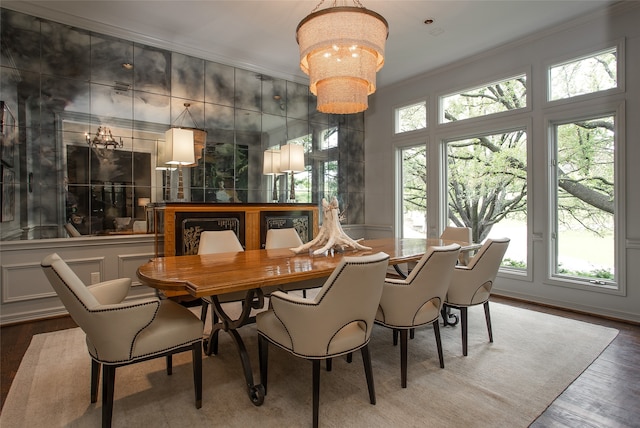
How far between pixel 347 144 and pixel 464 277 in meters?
3.87

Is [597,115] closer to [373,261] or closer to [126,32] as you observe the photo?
[373,261]

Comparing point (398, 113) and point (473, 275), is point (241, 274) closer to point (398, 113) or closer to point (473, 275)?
point (473, 275)

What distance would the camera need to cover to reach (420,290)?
2160 millimetres

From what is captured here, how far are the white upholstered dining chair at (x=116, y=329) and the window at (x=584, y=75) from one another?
4.50 m

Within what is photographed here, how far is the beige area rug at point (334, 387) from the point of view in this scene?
1853mm

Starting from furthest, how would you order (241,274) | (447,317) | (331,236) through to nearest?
(447,317) → (331,236) → (241,274)

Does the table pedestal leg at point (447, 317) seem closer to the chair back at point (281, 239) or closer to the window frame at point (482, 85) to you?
the chair back at point (281, 239)

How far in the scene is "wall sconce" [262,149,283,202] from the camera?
4.93m

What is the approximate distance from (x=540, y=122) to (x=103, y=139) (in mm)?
4975

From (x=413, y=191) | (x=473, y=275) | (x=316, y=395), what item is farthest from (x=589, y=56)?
(x=316, y=395)

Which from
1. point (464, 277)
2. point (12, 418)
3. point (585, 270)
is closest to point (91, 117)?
point (12, 418)

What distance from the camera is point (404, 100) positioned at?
564 centimetres

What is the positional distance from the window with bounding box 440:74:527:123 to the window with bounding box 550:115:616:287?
619mm

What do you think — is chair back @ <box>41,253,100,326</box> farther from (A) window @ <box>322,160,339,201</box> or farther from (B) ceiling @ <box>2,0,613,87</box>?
(A) window @ <box>322,160,339,201</box>
